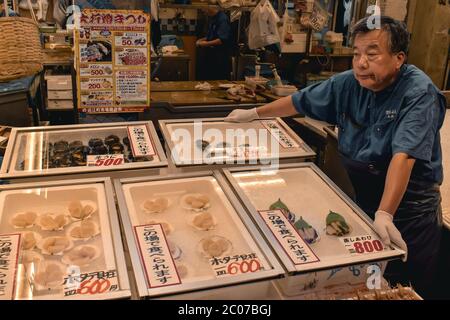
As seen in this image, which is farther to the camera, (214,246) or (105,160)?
(105,160)

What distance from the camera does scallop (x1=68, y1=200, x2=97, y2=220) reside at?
205 centimetres

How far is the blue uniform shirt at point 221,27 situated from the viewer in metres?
7.88

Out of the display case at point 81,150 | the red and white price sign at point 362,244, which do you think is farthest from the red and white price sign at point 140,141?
the red and white price sign at point 362,244

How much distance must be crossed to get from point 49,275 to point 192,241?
627 mm

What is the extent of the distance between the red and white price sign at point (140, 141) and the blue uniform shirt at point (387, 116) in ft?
3.45

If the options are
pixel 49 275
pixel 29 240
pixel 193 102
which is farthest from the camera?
pixel 193 102

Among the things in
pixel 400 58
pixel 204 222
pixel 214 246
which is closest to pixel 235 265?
pixel 214 246

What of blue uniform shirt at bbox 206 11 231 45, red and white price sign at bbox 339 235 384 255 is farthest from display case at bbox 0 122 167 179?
blue uniform shirt at bbox 206 11 231 45

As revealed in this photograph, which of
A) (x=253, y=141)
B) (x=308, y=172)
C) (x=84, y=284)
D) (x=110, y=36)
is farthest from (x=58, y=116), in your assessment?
(x=84, y=284)

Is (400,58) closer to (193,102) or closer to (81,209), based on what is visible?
(81,209)

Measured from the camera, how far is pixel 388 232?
1902 millimetres

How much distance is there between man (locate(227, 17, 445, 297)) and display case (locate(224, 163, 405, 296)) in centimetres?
12

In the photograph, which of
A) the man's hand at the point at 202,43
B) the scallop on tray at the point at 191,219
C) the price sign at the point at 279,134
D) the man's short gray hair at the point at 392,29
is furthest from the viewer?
the man's hand at the point at 202,43

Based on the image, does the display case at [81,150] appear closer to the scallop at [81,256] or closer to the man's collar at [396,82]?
the scallop at [81,256]
